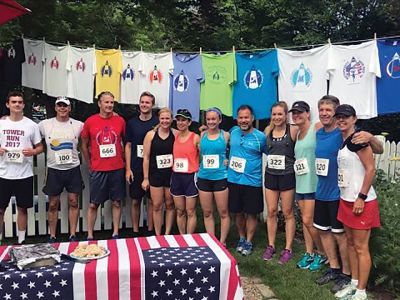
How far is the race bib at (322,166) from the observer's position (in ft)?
12.7

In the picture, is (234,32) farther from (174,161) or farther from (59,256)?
(59,256)

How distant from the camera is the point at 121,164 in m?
5.02

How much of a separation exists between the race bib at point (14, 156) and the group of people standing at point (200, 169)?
1 cm

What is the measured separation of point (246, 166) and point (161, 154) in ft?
2.99

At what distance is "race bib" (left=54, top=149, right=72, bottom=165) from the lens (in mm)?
4844

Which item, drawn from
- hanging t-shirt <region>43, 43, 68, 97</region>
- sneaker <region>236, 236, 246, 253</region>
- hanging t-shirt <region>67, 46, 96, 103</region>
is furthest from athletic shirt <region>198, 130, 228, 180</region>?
hanging t-shirt <region>43, 43, 68, 97</region>

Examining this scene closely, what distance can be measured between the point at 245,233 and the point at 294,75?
2.10 meters

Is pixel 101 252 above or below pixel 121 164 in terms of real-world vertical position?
below

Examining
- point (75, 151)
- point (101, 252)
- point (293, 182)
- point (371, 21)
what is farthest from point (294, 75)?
point (371, 21)

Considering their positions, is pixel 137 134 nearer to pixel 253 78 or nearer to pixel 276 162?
pixel 276 162

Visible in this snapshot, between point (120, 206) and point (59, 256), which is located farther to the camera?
point (120, 206)

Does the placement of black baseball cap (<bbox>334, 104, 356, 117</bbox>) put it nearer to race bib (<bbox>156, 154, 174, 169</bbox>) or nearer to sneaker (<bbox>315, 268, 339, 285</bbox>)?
sneaker (<bbox>315, 268, 339, 285</bbox>)

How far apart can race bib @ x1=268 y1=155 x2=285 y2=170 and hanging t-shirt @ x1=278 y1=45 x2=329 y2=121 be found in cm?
155

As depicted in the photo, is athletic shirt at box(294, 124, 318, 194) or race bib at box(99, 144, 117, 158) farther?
race bib at box(99, 144, 117, 158)
